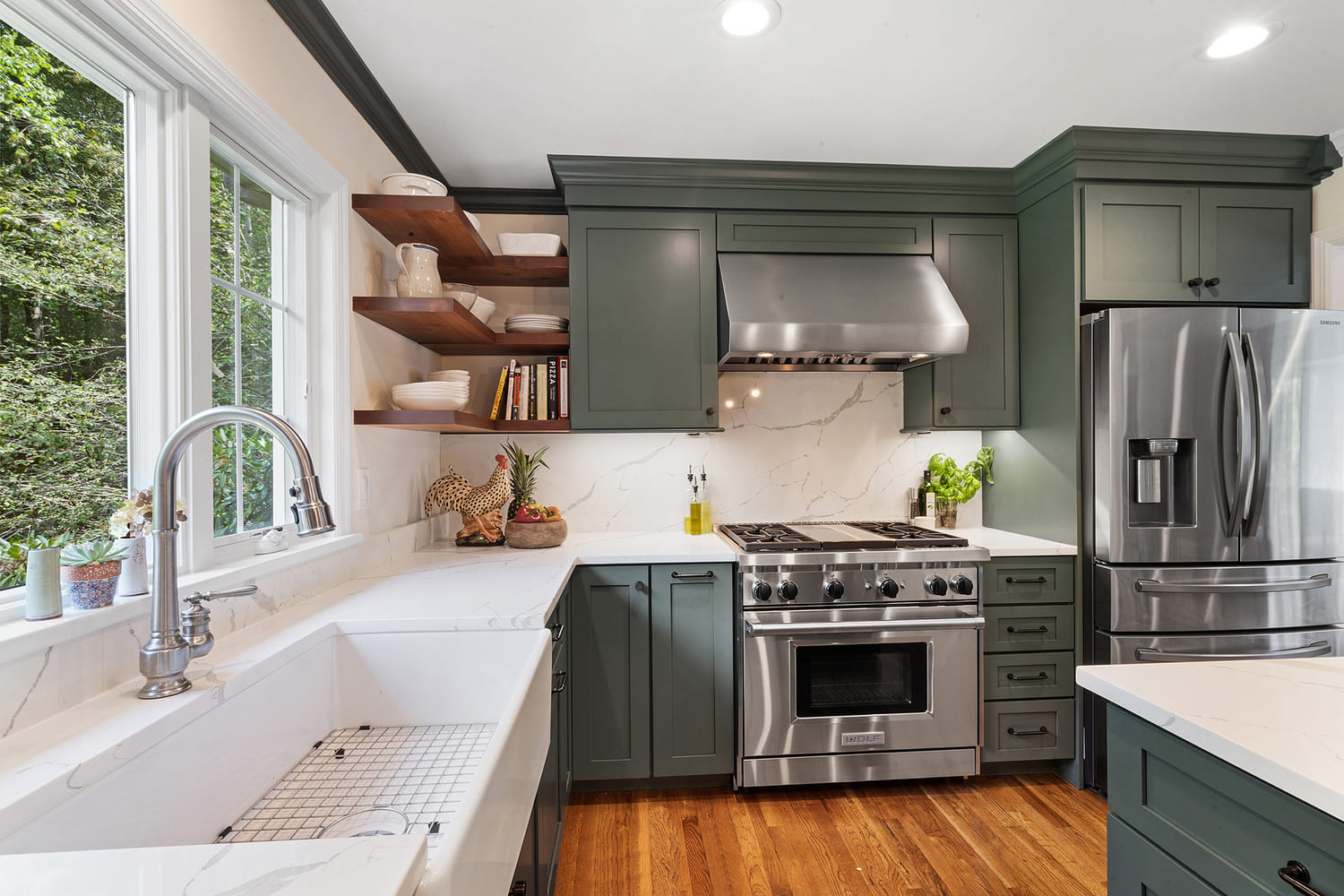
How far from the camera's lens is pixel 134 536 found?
1.12m

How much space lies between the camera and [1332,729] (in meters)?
0.89

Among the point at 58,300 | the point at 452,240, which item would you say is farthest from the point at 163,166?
the point at 452,240

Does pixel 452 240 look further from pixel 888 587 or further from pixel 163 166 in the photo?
pixel 888 587

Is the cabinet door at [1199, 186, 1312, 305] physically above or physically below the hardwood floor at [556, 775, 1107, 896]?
above

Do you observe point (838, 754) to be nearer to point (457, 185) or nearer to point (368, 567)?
point (368, 567)

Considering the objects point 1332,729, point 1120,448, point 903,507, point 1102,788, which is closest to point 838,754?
point 1102,788

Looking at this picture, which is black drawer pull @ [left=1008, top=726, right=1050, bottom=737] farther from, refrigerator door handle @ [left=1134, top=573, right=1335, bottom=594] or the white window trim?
the white window trim

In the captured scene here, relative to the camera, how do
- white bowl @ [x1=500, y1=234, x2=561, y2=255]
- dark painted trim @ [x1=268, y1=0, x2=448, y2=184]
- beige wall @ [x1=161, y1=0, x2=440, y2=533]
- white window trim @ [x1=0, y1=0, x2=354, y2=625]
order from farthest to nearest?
white bowl @ [x1=500, y1=234, x2=561, y2=255]
dark painted trim @ [x1=268, y1=0, x2=448, y2=184]
beige wall @ [x1=161, y1=0, x2=440, y2=533]
white window trim @ [x1=0, y1=0, x2=354, y2=625]

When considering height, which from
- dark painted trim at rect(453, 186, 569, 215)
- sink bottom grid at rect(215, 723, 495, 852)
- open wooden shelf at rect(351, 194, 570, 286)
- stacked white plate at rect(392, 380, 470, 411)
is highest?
dark painted trim at rect(453, 186, 569, 215)

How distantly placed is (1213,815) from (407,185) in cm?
247

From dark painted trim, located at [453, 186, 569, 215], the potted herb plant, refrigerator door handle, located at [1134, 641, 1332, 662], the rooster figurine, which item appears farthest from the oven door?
dark painted trim, located at [453, 186, 569, 215]

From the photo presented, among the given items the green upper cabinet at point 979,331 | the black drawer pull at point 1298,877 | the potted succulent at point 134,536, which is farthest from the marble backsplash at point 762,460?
the black drawer pull at point 1298,877

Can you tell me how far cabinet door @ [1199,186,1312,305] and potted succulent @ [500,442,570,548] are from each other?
8.92ft

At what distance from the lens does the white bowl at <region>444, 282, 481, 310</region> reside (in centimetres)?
251
